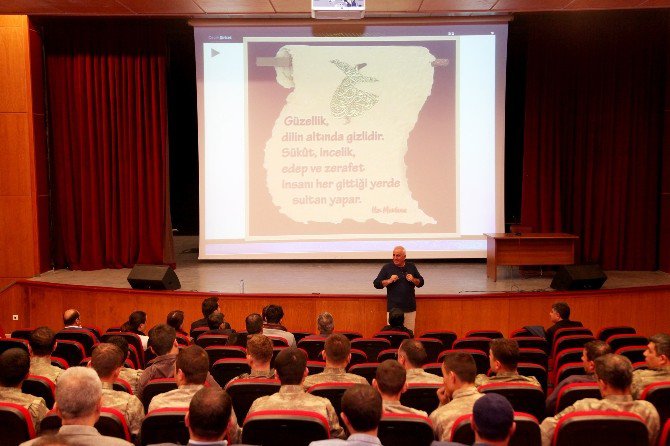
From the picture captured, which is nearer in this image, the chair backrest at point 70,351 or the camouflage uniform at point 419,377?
the camouflage uniform at point 419,377

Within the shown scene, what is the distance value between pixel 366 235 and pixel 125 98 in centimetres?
477

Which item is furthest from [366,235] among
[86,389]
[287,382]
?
[86,389]

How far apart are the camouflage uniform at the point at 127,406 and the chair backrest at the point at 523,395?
1.94 meters

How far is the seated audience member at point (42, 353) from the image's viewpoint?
16.1 ft

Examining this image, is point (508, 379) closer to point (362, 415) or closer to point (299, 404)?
point (299, 404)

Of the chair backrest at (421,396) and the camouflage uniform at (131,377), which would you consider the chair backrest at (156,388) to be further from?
the chair backrest at (421,396)

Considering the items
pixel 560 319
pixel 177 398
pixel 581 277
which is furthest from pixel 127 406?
pixel 581 277

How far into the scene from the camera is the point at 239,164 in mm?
11805

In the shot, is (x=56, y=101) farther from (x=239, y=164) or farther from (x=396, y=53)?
(x=396, y=53)

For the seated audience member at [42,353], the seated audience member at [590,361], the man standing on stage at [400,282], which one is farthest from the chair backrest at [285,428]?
the man standing on stage at [400,282]

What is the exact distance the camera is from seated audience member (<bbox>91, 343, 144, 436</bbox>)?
3.82 metres

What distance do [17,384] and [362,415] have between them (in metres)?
2.20

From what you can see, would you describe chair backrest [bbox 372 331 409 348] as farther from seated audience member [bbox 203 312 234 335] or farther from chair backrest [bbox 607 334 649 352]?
chair backrest [bbox 607 334 649 352]

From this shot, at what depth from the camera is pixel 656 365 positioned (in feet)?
15.4
